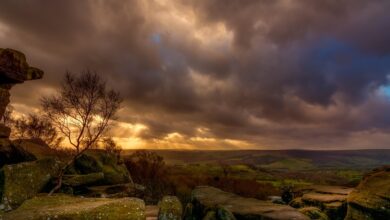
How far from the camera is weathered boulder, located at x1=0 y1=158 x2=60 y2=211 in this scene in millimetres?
20266

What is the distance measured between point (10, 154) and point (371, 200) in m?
29.3

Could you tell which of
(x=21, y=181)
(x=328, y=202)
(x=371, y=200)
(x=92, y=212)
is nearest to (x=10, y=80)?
(x=21, y=181)

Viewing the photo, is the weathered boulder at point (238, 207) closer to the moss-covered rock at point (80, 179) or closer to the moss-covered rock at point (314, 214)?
the moss-covered rock at point (314, 214)

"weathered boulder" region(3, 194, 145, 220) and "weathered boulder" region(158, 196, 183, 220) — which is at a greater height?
"weathered boulder" region(3, 194, 145, 220)

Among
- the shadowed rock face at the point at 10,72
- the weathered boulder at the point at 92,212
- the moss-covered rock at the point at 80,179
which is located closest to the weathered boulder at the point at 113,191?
the moss-covered rock at the point at 80,179

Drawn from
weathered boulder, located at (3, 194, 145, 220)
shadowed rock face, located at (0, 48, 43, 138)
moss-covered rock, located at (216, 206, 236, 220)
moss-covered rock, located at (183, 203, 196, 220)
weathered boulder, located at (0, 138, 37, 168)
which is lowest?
moss-covered rock, located at (183, 203, 196, 220)

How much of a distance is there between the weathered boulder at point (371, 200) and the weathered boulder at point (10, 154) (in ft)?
90.1

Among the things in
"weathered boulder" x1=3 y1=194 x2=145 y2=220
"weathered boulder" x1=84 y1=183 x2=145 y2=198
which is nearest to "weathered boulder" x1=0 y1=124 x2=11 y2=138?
"weathered boulder" x1=84 y1=183 x2=145 y2=198

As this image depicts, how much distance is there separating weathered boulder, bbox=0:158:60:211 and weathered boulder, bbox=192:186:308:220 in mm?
11174

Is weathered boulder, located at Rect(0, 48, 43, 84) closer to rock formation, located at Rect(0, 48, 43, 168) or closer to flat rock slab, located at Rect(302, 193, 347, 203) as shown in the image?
rock formation, located at Rect(0, 48, 43, 168)

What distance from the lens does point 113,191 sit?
31.5 meters

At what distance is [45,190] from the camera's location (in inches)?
1005

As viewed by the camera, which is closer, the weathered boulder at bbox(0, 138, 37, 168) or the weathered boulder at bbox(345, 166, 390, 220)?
the weathered boulder at bbox(345, 166, 390, 220)

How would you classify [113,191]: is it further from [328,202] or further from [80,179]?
[328,202]
